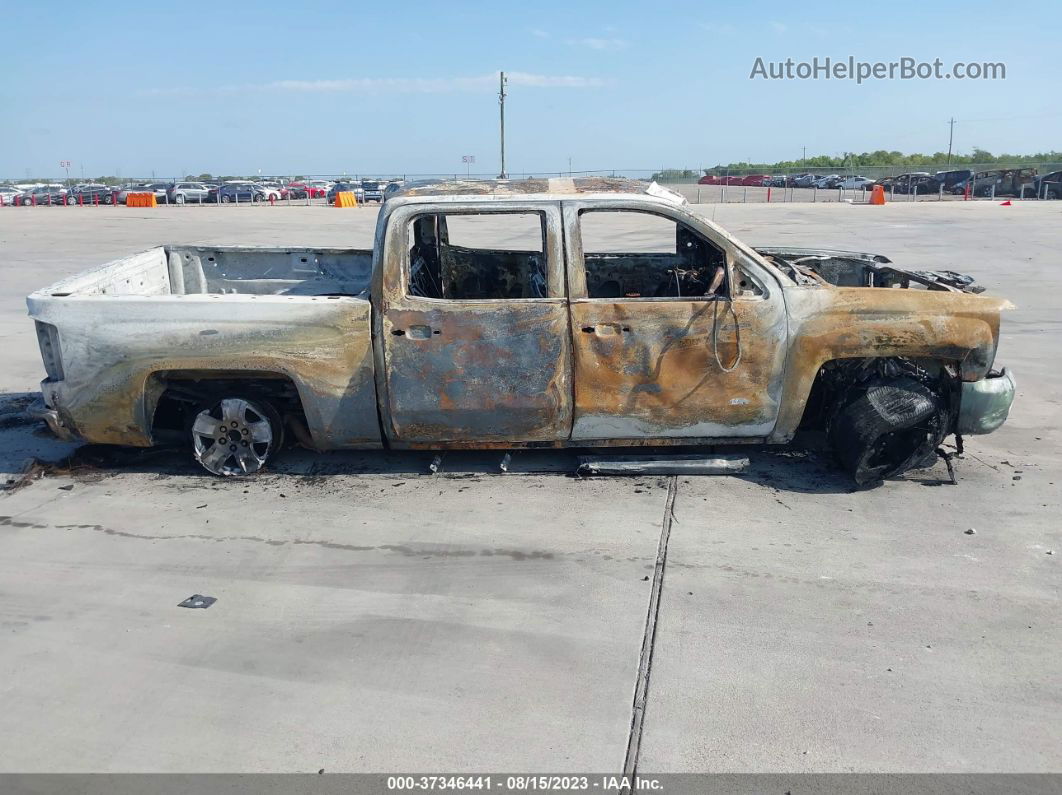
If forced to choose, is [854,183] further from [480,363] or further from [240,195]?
[480,363]

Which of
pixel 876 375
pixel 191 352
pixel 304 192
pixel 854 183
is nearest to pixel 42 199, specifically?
pixel 304 192

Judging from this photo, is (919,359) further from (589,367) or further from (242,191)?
(242,191)

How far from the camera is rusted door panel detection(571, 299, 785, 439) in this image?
5.21 metres

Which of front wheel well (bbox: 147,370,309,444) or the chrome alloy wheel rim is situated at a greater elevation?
front wheel well (bbox: 147,370,309,444)

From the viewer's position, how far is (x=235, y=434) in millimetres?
5641

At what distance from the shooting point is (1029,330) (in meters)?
9.70

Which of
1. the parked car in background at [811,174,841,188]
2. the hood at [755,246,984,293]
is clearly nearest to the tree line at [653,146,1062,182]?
the parked car in background at [811,174,841,188]

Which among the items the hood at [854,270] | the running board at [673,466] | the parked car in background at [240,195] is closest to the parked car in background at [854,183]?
the parked car in background at [240,195]

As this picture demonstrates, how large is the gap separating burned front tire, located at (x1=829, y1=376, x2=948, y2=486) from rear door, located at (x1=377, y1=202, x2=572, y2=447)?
1.64 metres

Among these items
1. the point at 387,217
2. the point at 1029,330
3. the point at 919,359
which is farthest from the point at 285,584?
the point at 1029,330

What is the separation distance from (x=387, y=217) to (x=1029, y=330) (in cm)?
750

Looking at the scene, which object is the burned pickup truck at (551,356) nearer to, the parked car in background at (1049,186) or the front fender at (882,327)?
the front fender at (882,327)

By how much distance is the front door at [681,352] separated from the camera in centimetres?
521

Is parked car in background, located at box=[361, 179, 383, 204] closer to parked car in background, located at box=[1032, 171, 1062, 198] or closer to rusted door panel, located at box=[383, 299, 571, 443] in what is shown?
parked car in background, located at box=[1032, 171, 1062, 198]
